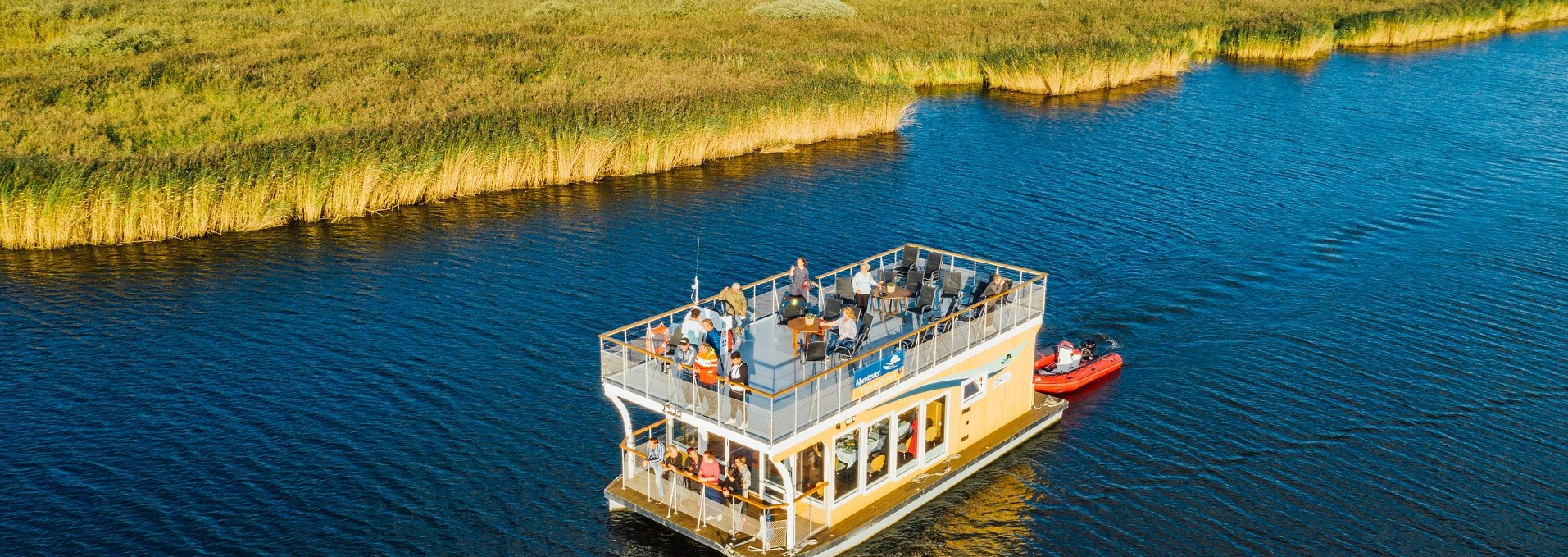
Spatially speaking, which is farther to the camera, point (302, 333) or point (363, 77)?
point (363, 77)

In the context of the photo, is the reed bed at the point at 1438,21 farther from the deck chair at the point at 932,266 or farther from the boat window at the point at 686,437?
the boat window at the point at 686,437

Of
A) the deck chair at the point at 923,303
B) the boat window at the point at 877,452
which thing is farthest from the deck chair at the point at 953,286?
the boat window at the point at 877,452

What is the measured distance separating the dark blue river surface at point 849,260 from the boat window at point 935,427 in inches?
46.3

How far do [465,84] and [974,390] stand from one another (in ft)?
130

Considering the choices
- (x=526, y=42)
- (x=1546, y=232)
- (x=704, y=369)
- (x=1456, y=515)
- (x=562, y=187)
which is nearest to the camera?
(x=704, y=369)

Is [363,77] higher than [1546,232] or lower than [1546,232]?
higher

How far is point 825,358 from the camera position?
25547mm

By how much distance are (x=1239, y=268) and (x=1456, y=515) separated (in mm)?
16063

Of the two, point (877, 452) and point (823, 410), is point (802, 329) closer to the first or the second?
point (877, 452)

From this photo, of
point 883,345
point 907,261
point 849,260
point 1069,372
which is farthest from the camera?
point 849,260

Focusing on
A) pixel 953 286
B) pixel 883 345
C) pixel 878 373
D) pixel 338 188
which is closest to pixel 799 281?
pixel 953 286

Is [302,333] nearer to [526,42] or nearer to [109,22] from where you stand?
[526,42]

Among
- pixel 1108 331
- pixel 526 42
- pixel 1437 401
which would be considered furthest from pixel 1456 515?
pixel 526 42

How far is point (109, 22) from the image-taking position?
235 feet
